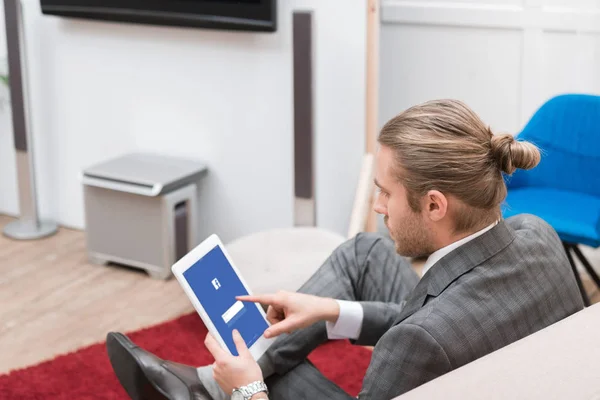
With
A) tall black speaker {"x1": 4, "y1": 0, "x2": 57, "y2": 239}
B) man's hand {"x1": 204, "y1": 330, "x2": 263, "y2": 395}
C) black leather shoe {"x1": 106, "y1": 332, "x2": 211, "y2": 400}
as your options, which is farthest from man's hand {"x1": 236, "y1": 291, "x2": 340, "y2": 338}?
tall black speaker {"x1": 4, "y1": 0, "x2": 57, "y2": 239}

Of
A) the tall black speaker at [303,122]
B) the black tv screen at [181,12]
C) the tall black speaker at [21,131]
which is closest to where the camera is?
the tall black speaker at [303,122]

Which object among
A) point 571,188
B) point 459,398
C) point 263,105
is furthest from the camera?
point 263,105

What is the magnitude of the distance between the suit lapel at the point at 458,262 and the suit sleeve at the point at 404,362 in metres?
0.12

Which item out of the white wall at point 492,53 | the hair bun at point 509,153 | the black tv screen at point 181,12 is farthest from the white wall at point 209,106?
the hair bun at point 509,153

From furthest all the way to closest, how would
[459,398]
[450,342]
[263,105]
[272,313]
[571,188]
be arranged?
[263,105], [571,188], [272,313], [450,342], [459,398]

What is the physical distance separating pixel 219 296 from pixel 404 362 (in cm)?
50

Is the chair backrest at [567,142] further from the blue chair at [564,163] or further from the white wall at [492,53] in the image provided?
the white wall at [492,53]

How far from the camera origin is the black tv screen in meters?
3.23

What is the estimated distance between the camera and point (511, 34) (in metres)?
3.22

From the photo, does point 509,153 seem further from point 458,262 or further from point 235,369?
point 235,369

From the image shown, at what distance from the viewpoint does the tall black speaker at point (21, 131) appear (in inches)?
145

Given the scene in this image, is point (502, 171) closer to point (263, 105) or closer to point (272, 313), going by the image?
point (272, 313)

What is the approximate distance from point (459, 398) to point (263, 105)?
245 cm

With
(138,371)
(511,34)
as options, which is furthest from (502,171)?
(511,34)
